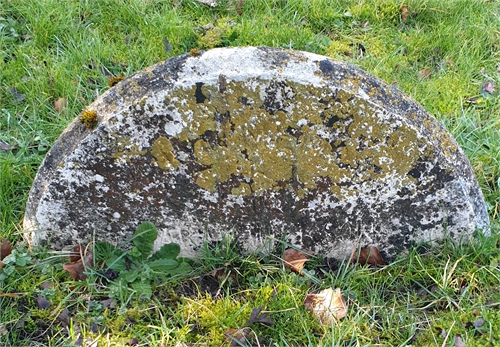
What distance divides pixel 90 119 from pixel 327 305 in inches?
56.1

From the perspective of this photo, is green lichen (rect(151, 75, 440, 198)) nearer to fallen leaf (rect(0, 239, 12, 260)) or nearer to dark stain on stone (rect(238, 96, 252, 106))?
dark stain on stone (rect(238, 96, 252, 106))

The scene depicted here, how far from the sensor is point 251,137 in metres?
2.28

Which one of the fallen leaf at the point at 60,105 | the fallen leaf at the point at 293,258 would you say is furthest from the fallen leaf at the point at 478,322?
the fallen leaf at the point at 60,105

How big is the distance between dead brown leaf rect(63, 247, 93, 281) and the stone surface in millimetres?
113

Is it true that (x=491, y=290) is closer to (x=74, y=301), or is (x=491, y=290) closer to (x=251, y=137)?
(x=251, y=137)

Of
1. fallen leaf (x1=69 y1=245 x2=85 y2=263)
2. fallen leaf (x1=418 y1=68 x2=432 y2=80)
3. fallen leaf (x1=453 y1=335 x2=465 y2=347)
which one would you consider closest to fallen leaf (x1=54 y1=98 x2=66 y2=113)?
fallen leaf (x1=69 y1=245 x2=85 y2=263)

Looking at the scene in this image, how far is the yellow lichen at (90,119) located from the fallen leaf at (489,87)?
2966 mm

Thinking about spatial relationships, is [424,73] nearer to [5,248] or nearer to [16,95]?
[16,95]

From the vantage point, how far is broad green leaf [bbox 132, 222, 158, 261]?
2480 mm

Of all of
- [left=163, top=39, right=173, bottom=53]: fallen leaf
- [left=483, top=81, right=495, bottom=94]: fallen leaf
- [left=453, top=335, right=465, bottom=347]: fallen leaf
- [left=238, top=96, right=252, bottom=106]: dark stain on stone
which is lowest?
[left=453, top=335, right=465, bottom=347]: fallen leaf

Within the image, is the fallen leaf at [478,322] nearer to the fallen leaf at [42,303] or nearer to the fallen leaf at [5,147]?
the fallen leaf at [42,303]

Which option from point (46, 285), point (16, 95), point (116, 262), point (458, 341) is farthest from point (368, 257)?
point (16, 95)

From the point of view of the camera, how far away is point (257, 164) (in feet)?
7.73

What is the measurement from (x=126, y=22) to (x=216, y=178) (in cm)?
239
